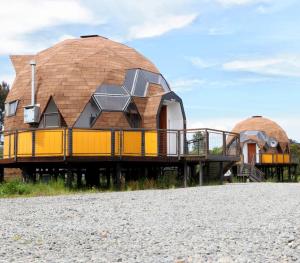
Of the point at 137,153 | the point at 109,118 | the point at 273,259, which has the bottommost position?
the point at 273,259

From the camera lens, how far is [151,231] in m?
7.00

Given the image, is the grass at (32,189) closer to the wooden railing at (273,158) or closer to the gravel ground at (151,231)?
the gravel ground at (151,231)

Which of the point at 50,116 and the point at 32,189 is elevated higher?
the point at 50,116

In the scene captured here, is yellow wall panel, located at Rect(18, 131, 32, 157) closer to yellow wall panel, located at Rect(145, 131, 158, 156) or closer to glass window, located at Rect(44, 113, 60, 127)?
glass window, located at Rect(44, 113, 60, 127)

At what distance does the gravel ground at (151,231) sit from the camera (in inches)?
216

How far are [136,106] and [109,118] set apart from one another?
1205 mm

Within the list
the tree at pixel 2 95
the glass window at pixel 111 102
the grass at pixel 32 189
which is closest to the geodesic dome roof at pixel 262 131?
the tree at pixel 2 95

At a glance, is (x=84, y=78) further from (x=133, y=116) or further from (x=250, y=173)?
(x=250, y=173)

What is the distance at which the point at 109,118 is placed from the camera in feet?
58.3

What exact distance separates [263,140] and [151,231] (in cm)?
→ 3665

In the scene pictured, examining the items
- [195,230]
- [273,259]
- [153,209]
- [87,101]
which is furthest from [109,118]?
[273,259]

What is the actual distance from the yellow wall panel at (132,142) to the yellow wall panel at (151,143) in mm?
292

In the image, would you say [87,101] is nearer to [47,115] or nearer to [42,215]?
[47,115]

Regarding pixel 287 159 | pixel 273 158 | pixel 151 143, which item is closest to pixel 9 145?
pixel 151 143
